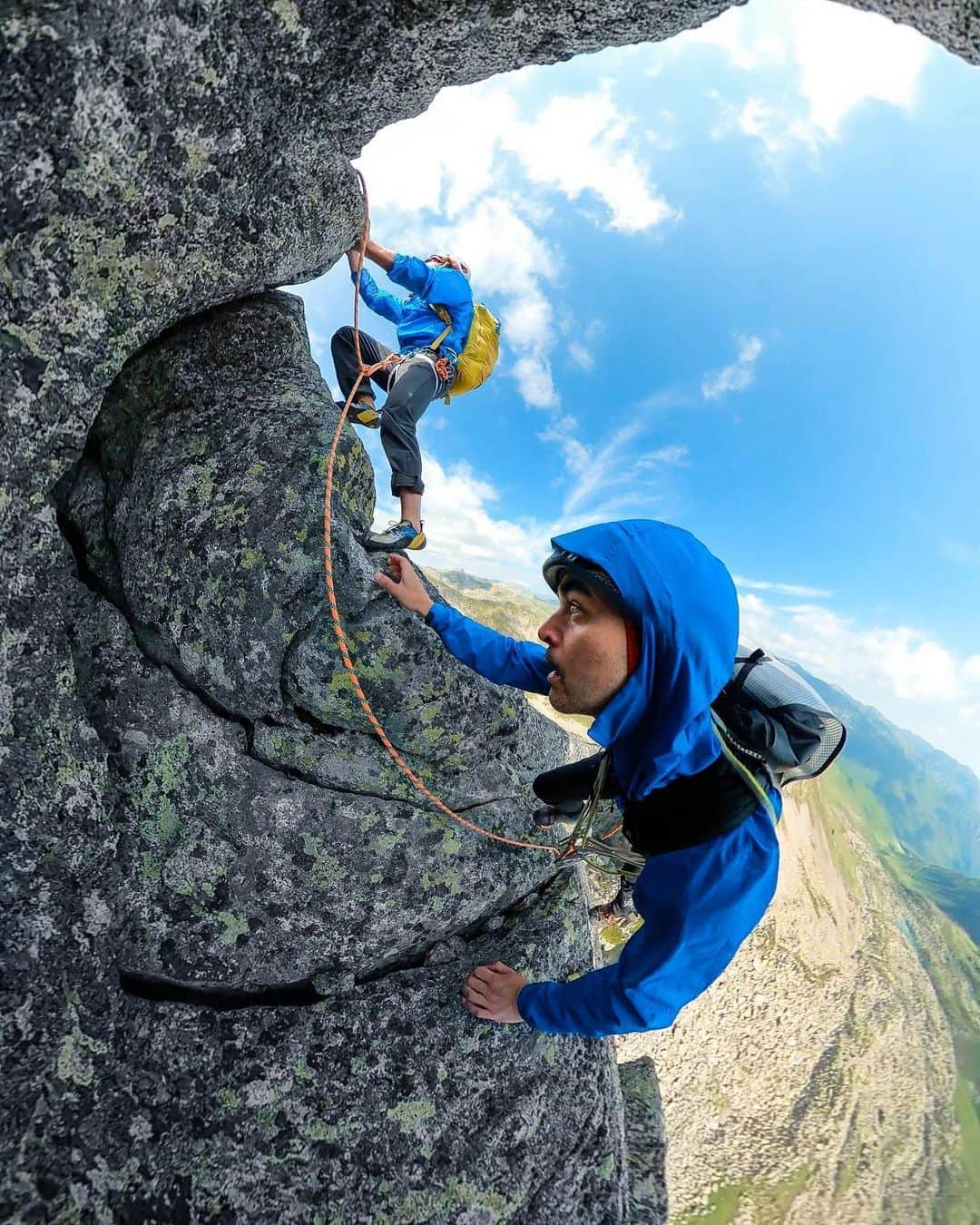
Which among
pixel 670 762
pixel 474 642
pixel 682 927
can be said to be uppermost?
pixel 670 762

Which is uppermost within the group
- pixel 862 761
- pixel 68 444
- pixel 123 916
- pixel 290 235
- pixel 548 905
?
pixel 290 235

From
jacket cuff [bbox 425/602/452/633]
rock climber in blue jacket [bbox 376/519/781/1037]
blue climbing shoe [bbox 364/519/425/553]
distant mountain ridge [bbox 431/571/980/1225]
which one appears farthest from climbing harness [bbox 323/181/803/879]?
distant mountain ridge [bbox 431/571/980/1225]

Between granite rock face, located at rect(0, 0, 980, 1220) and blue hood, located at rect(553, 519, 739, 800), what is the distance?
2.07 meters

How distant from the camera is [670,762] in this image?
2.85 m

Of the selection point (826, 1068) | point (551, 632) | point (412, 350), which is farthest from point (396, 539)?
point (826, 1068)

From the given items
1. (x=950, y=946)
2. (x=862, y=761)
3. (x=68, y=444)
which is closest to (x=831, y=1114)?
(x=950, y=946)

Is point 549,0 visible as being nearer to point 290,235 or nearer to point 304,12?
point 304,12

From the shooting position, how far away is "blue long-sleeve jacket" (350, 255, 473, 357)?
5473 millimetres

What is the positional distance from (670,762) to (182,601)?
3.33 m

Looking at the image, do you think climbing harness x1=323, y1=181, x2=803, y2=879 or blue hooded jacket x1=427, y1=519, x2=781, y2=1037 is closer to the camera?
blue hooded jacket x1=427, y1=519, x2=781, y2=1037

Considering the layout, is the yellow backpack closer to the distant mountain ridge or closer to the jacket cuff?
the jacket cuff

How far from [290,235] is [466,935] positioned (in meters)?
5.40

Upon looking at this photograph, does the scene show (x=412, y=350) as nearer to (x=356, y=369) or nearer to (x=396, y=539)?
(x=356, y=369)

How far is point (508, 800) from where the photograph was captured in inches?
202
